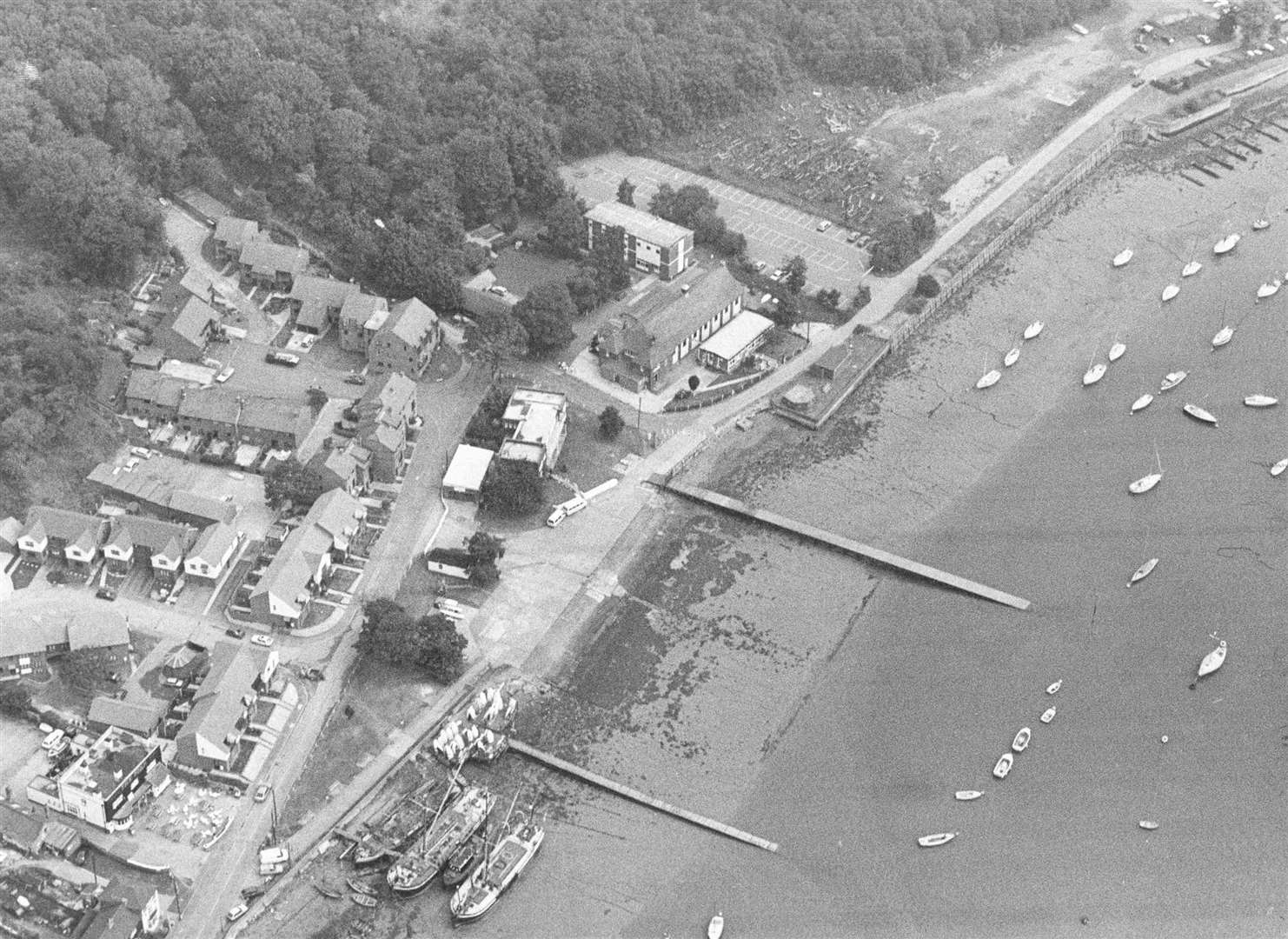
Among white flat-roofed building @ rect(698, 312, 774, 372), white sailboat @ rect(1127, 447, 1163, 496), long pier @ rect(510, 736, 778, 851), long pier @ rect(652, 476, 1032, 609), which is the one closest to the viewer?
long pier @ rect(510, 736, 778, 851)

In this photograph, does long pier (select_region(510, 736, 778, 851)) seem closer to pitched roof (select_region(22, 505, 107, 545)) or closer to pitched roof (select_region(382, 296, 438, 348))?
pitched roof (select_region(22, 505, 107, 545))

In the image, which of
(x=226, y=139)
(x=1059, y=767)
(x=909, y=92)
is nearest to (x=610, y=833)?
(x=1059, y=767)

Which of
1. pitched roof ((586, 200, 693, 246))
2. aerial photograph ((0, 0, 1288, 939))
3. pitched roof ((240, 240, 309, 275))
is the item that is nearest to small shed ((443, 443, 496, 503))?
aerial photograph ((0, 0, 1288, 939))

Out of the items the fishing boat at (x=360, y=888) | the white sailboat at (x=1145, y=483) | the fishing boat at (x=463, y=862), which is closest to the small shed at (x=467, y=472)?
the fishing boat at (x=463, y=862)

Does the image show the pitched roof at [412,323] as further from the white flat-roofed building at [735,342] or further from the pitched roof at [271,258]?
the white flat-roofed building at [735,342]

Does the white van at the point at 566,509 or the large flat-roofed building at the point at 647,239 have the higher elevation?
the large flat-roofed building at the point at 647,239
